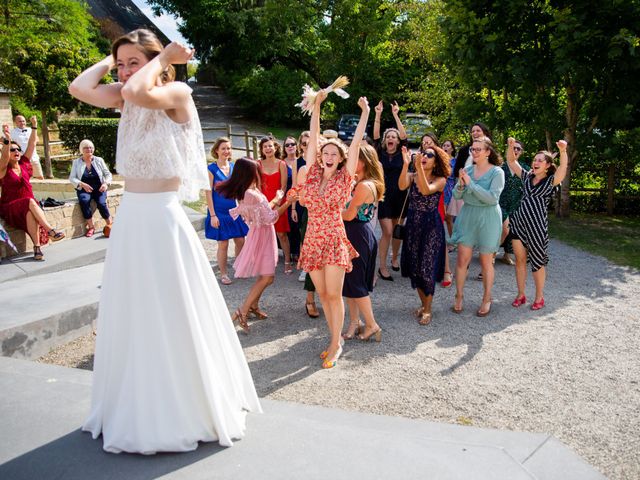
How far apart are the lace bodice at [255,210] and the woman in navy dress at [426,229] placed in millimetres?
1531

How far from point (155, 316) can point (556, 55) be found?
355 inches

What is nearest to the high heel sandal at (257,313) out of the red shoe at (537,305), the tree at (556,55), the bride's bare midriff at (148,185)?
the red shoe at (537,305)

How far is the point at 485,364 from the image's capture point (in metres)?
4.80

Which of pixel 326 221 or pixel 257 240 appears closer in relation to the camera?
pixel 326 221

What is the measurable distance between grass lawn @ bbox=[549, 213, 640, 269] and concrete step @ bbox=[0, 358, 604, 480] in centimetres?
603

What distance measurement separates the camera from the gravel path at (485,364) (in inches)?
152

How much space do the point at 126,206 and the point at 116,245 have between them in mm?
203

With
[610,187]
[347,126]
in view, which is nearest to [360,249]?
[610,187]

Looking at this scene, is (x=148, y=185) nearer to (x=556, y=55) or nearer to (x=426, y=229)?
(x=426, y=229)

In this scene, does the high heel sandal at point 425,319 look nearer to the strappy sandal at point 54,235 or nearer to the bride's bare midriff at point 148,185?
the bride's bare midriff at point 148,185

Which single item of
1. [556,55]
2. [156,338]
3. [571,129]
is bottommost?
[156,338]

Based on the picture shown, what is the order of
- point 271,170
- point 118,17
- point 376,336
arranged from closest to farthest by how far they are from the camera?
point 376,336 → point 271,170 → point 118,17

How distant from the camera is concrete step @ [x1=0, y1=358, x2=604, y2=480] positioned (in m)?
2.63

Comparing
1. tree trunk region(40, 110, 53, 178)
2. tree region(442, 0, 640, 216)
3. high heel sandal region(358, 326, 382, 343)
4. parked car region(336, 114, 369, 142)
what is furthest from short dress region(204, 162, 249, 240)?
parked car region(336, 114, 369, 142)
